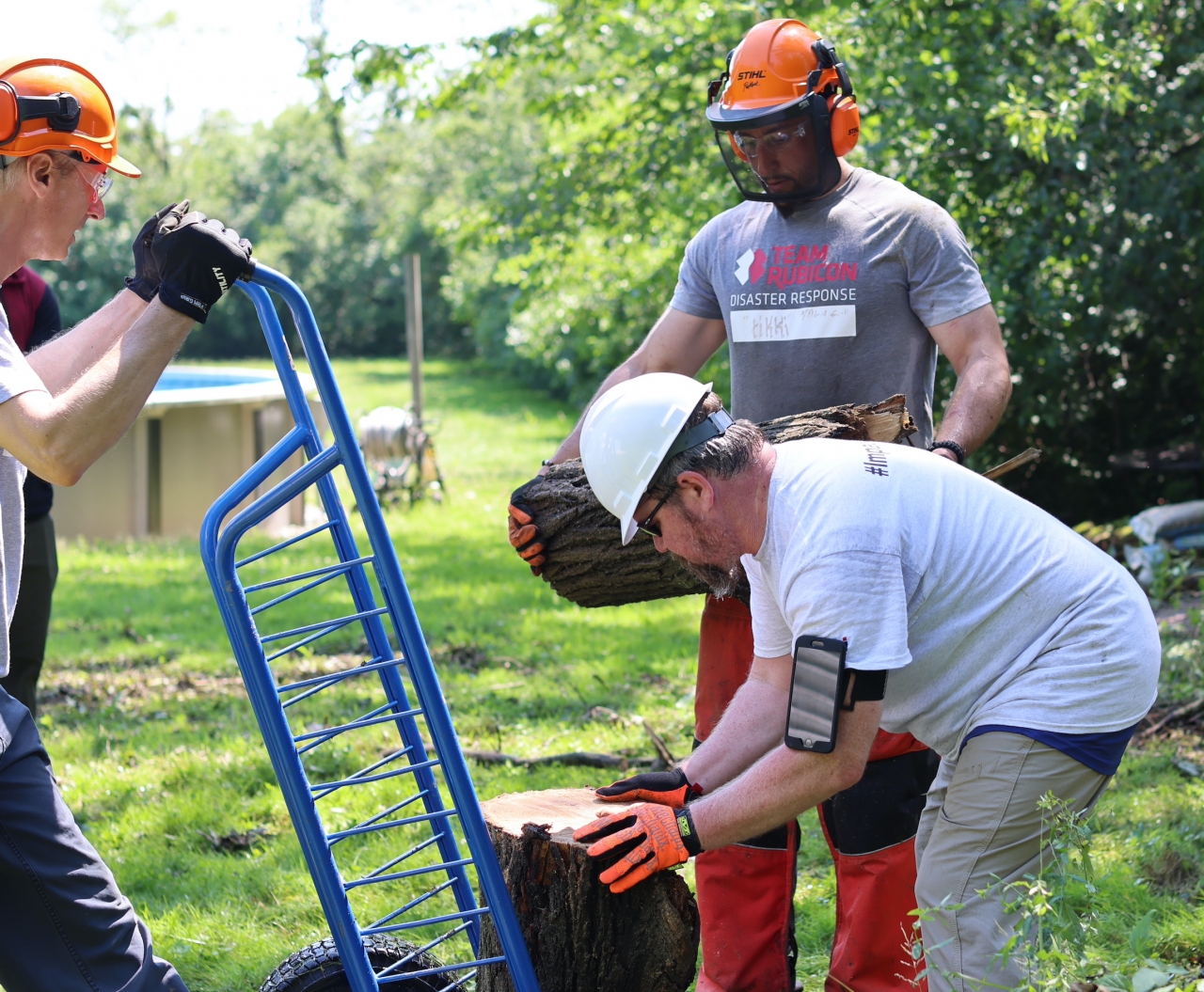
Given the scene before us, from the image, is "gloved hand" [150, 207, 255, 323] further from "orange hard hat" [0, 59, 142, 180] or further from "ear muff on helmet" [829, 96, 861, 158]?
"ear muff on helmet" [829, 96, 861, 158]

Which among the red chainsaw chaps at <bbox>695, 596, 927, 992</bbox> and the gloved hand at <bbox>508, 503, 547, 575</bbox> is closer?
the red chainsaw chaps at <bbox>695, 596, 927, 992</bbox>

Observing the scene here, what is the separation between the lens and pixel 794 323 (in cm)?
304

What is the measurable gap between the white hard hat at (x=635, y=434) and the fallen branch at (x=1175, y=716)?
3.35m

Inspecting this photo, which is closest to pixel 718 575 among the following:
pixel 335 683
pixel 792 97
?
pixel 335 683

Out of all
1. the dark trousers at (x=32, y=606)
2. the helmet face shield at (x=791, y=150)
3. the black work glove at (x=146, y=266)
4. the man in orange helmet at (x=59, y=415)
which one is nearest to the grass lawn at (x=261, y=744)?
the dark trousers at (x=32, y=606)

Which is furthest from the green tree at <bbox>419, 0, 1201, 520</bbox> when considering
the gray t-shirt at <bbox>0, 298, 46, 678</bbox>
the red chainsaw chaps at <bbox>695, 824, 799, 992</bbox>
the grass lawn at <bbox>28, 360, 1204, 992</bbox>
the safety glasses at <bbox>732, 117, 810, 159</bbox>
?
the gray t-shirt at <bbox>0, 298, 46, 678</bbox>

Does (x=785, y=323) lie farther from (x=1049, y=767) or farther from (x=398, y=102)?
(x=398, y=102)

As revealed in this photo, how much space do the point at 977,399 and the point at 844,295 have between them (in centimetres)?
41

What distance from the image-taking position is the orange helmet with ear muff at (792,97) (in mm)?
2977

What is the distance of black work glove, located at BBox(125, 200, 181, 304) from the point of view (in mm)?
2209

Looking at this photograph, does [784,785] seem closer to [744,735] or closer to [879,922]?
[744,735]

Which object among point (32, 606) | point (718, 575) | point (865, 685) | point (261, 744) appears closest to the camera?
point (865, 685)

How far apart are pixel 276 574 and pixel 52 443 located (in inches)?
248

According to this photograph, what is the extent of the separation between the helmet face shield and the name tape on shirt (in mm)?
291
